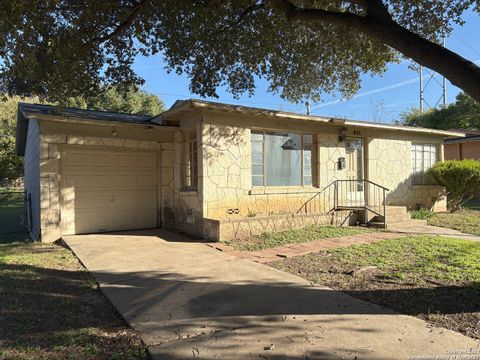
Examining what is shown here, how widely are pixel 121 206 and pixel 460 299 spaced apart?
836cm

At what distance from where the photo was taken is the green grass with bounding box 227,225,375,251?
8.09m

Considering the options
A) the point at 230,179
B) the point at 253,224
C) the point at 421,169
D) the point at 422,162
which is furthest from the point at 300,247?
the point at 422,162

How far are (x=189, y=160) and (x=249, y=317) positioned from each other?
6.69 meters

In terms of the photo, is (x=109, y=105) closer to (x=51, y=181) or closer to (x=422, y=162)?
(x=51, y=181)

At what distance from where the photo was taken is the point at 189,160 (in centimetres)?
1036

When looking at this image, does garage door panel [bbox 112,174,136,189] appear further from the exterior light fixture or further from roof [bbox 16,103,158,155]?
the exterior light fixture

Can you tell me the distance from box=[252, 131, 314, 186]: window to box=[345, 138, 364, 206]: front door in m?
1.57

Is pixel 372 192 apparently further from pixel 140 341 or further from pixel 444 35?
pixel 140 341

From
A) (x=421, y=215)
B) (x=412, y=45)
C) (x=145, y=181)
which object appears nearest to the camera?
(x=412, y=45)

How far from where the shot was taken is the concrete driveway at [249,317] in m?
3.41

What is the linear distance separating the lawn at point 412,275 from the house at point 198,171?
2.65 metres

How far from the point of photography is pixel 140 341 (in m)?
3.62

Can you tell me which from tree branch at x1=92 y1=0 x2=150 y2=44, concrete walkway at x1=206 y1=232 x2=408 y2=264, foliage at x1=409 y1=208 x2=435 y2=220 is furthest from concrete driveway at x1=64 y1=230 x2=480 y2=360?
foliage at x1=409 y1=208 x2=435 y2=220

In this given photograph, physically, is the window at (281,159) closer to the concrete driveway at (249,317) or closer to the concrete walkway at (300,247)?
the concrete walkway at (300,247)
